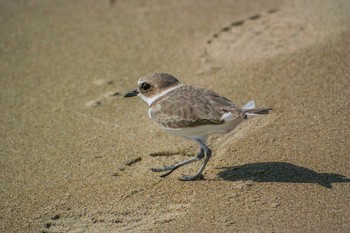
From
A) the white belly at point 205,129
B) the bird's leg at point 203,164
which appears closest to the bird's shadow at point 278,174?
the bird's leg at point 203,164

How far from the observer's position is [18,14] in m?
8.60

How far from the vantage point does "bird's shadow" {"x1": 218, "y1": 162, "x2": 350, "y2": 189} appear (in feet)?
15.7

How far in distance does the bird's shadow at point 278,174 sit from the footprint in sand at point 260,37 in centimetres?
226

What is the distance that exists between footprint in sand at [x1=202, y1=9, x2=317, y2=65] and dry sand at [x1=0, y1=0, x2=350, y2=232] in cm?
3

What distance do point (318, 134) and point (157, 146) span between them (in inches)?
64.8

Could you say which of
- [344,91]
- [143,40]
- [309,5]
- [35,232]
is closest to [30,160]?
[35,232]

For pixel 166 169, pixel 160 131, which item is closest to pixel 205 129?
pixel 166 169

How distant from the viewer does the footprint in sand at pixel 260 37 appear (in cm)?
714

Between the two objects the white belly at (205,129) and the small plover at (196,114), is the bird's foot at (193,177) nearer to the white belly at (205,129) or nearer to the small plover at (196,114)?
the small plover at (196,114)

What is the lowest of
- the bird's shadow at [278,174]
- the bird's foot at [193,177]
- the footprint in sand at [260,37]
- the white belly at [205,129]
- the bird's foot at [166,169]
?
the bird's shadow at [278,174]

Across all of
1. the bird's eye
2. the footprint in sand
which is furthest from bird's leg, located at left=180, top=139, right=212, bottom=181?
the footprint in sand

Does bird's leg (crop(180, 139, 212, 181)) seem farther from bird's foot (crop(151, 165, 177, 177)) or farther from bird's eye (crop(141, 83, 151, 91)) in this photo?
bird's eye (crop(141, 83, 151, 91))

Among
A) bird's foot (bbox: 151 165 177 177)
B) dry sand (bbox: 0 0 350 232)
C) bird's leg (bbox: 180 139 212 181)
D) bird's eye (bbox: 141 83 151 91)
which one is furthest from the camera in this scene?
bird's eye (bbox: 141 83 151 91)

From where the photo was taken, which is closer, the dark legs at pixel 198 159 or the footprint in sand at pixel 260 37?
the dark legs at pixel 198 159
